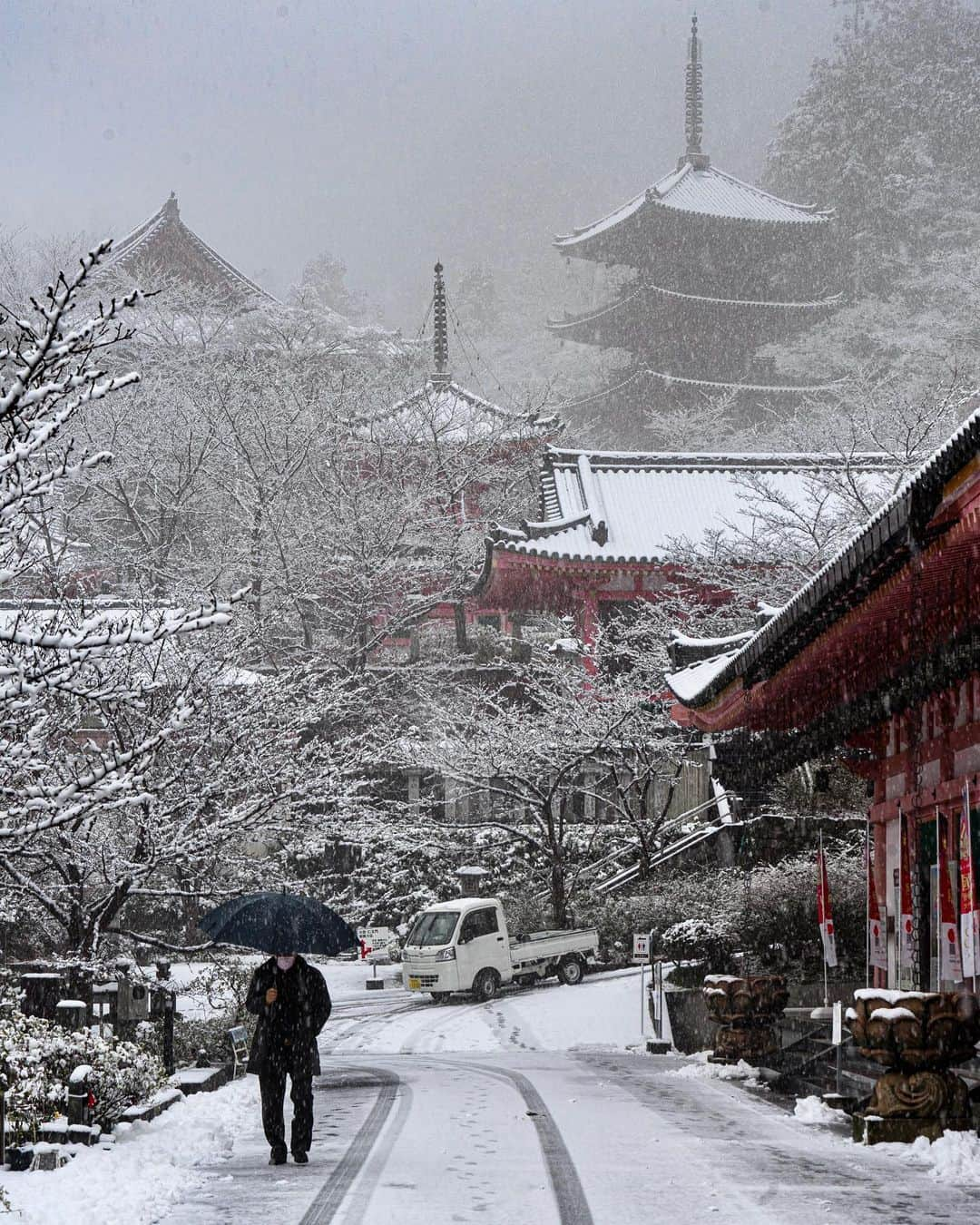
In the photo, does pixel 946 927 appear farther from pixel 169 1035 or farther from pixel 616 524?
pixel 616 524

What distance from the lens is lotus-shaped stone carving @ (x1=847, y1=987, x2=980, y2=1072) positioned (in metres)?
9.05

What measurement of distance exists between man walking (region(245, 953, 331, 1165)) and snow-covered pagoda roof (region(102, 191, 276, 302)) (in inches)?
1800

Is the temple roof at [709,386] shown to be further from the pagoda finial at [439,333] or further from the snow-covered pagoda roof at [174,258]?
the snow-covered pagoda roof at [174,258]

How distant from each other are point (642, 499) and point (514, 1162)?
1094 inches

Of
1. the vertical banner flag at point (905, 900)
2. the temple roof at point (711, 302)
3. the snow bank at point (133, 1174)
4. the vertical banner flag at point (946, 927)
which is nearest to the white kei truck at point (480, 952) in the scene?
the vertical banner flag at point (905, 900)

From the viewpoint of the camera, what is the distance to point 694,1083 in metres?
13.6

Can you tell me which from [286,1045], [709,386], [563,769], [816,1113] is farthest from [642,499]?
[286,1045]

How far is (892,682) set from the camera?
10.7m

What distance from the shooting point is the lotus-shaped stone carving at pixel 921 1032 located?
905 centimetres

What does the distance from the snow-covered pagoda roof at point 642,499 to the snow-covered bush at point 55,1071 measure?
20.6 m

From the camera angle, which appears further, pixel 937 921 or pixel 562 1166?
pixel 937 921

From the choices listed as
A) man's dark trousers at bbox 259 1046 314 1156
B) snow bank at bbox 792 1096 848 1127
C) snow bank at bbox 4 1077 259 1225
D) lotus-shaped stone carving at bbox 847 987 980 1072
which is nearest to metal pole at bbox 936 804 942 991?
snow bank at bbox 792 1096 848 1127

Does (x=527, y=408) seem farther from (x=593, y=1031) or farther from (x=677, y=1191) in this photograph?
(x=677, y=1191)

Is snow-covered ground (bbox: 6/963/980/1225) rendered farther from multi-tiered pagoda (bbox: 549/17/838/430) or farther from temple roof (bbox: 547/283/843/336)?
temple roof (bbox: 547/283/843/336)
